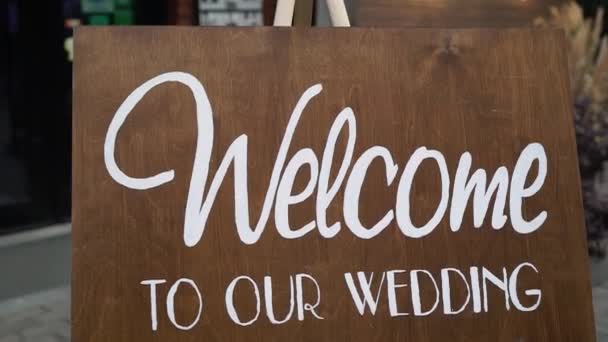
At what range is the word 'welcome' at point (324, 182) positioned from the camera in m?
1.47

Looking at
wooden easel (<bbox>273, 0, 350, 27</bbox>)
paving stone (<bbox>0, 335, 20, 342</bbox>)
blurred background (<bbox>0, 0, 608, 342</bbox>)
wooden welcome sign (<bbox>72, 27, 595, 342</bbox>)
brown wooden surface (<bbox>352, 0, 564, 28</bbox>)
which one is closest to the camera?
wooden welcome sign (<bbox>72, 27, 595, 342</bbox>)

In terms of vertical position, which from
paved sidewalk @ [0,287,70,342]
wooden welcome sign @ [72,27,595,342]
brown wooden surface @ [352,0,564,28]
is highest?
brown wooden surface @ [352,0,564,28]

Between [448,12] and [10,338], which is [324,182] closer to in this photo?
[10,338]

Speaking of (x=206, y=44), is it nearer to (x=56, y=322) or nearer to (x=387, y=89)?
(x=387, y=89)

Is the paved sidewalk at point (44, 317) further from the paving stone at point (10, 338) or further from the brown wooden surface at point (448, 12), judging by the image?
the brown wooden surface at point (448, 12)

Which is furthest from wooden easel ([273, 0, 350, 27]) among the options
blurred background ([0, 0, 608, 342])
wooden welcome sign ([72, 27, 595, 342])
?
blurred background ([0, 0, 608, 342])

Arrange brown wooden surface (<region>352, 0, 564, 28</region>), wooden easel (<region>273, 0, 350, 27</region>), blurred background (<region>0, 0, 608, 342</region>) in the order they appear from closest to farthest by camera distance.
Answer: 1. wooden easel (<region>273, 0, 350, 27</region>)
2. blurred background (<region>0, 0, 608, 342</region>)
3. brown wooden surface (<region>352, 0, 564, 28</region>)

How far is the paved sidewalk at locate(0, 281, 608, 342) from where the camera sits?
3457 mm

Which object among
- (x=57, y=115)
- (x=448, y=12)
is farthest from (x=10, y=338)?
(x=448, y=12)

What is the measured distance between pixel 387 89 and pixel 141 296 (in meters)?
0.69

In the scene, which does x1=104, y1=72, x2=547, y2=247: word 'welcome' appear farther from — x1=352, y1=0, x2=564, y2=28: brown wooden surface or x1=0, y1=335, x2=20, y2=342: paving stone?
x1=352, y1=0, x2=564, y2=28: brown wooden surface

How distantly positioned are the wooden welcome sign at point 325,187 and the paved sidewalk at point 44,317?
2.19 m

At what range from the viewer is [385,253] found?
1524mm

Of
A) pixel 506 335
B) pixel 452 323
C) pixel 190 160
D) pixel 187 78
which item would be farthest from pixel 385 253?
pixel 187 78
